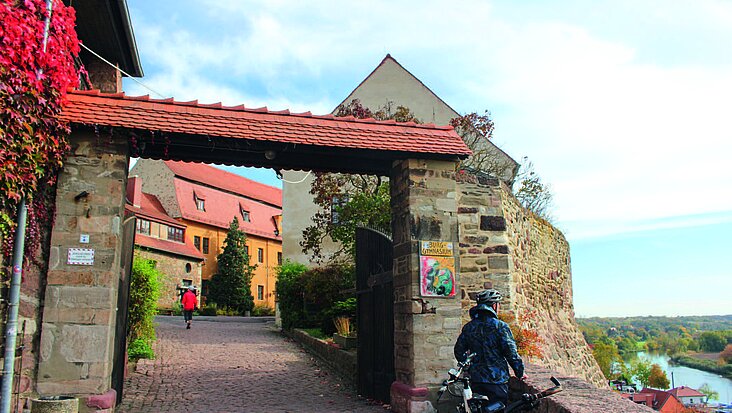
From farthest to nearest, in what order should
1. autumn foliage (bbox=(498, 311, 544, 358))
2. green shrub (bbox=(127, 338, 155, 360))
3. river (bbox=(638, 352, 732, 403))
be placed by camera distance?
river (bbox=(638, 352, 732, 403)) → green shrub (bbox=(127, 338, 155, 360)) → autumn foliage (bbox=(498, 311, 544, 358))

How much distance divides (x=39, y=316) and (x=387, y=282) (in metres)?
4.30

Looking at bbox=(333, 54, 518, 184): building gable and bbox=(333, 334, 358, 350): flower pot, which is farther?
bbox=(333, 54, 518, 184): building gable

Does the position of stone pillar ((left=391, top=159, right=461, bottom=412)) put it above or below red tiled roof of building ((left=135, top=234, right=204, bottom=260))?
below

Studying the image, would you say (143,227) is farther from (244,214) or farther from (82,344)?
(82,344)

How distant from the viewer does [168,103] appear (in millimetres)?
7219

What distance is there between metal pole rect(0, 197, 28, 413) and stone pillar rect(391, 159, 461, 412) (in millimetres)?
4347

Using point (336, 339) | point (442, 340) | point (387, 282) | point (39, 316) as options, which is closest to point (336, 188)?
point (336, 339)

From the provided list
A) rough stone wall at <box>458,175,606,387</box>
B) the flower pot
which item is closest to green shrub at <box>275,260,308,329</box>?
the flower pot

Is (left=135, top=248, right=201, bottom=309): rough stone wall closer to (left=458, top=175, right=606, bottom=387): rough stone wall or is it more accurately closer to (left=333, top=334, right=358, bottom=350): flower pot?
(left=333, top=334, right=358, bottom=350): flower pot

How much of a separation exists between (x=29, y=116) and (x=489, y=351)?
202 inches

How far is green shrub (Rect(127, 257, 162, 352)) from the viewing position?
34.2ft

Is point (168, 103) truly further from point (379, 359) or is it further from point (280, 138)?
point (379, 359)

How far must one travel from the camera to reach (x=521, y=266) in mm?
11297

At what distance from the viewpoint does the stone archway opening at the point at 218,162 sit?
248 inches
